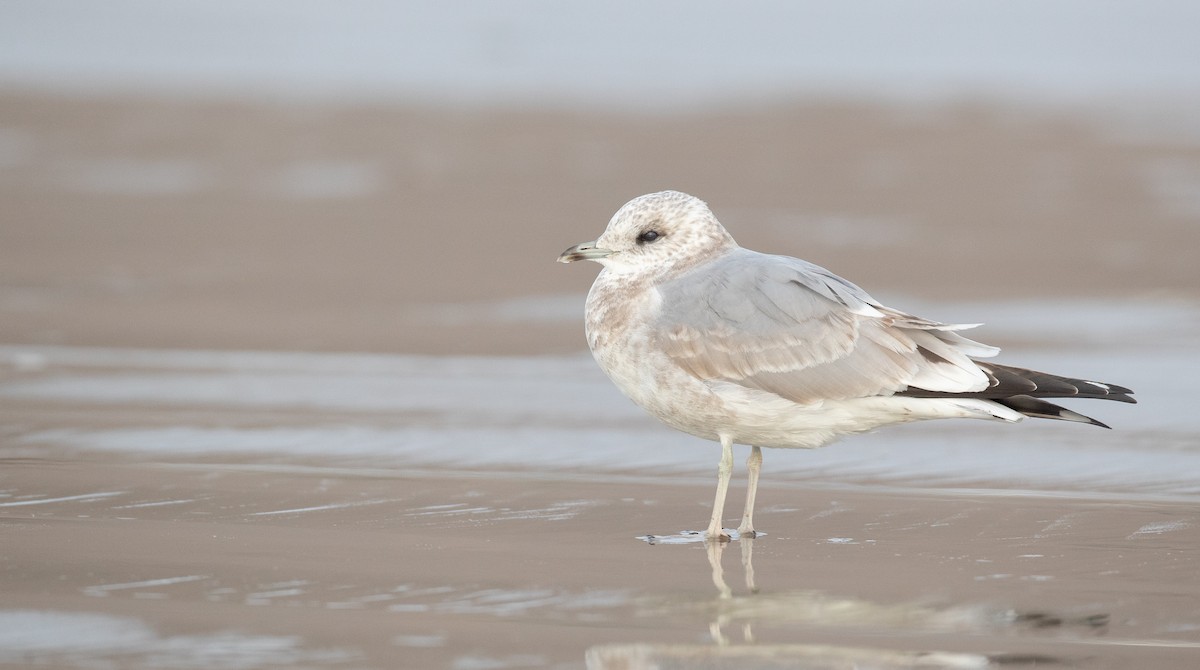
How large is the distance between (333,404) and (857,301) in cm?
294

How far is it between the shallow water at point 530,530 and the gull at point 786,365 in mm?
374

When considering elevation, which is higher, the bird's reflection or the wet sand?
the wet sand

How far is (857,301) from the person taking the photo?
19.6 ft

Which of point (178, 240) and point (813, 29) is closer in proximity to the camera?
point (178, 240)

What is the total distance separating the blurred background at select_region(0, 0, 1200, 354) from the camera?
11023 millimetres

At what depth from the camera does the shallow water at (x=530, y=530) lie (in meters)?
4.55

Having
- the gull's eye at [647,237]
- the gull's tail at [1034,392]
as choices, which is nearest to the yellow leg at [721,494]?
the gull's tail at [1034,392]

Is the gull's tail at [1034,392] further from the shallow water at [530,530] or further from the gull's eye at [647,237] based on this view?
the gull's eye at [647,237]

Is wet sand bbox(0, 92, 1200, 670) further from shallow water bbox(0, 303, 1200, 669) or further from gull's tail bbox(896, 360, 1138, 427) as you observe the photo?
gull's tail bbox(896, 360, 1138, 427)

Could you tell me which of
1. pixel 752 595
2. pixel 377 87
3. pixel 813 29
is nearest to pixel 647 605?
pixel 752 595

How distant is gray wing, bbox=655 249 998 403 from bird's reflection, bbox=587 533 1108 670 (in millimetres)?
784

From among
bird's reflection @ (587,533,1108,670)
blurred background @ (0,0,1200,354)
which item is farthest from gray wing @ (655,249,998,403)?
blurred background @ (0,0,1200,354)

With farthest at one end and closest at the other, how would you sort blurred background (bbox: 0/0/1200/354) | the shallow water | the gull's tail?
blurred background (bbox: 0/0/1200/354)
the gull's tail
the shallow water

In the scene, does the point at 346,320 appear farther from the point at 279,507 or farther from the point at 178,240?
the point at 279,507
